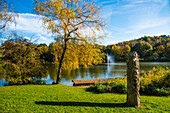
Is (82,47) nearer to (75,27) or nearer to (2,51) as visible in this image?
(75,27)

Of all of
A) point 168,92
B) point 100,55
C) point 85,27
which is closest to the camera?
point 168,92

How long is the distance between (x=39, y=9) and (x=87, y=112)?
9759 mm

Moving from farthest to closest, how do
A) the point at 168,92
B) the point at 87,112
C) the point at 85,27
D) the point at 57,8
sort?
the point at 85,27 < the point at 57,8 < the point at 168,92 < the point at 87,112

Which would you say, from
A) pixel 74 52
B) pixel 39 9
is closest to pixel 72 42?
pixel 74 52

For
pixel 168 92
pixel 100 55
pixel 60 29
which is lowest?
pixel 168 92

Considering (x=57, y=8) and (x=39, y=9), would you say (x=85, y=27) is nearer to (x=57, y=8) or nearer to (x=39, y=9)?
(x=57, y=8)

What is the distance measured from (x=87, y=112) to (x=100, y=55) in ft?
28.2

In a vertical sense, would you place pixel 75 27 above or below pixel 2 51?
above

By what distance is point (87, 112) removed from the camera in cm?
473

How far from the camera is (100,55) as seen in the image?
1293cm

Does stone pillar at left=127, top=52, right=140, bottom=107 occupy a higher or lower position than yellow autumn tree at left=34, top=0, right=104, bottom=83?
lower

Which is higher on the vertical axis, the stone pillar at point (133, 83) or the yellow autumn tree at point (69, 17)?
the yellow autumn tree at point (69, 17)

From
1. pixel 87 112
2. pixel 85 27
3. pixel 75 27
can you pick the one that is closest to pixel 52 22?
pixel 75 27

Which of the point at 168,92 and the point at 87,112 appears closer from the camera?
the point at 87,112
